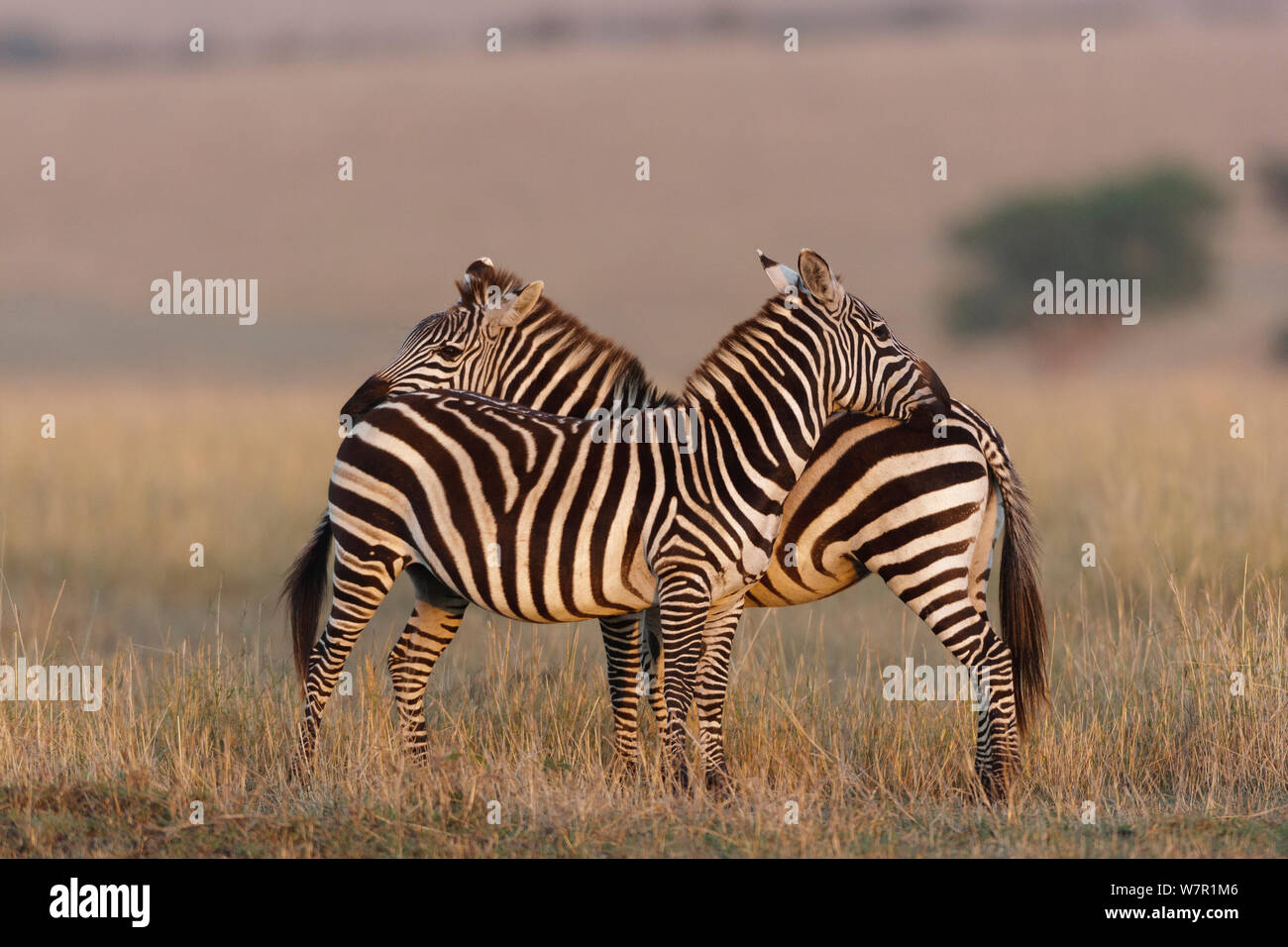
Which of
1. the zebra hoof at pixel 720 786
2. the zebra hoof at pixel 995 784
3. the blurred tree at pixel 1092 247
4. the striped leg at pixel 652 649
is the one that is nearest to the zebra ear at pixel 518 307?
the striped leg at pixel 652 649

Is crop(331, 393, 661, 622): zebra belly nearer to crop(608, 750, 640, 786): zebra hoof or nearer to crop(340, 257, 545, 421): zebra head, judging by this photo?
crop(340, 257, 545, 421): zebra head

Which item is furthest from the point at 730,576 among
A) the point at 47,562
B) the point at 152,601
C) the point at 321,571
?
the point at 47,562

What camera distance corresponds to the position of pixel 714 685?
7.49 meters

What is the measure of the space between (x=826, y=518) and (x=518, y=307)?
2242mm

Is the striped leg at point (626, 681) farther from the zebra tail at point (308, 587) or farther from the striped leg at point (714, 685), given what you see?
the zebra tail at point (308, 587)

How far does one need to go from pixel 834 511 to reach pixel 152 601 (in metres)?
10.5

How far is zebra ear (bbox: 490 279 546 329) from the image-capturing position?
827cm

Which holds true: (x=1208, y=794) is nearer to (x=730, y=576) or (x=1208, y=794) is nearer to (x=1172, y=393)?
(x=730, y=576)

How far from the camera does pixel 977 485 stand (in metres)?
7.57

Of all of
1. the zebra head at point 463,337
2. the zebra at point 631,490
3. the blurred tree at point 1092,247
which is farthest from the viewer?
the blurred tree at point 1092,247

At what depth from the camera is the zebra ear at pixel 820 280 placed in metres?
7.27

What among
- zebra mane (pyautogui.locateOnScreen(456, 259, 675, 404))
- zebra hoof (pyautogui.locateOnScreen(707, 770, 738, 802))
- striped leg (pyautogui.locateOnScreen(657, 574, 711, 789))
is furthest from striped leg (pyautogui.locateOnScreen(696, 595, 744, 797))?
zebra mane (pyautogui.locateOnScreen(456, 259, 675, 404))

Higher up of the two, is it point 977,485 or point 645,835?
point 977,485

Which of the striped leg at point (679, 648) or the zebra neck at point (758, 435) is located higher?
the zebra neck at point (758, 435)
